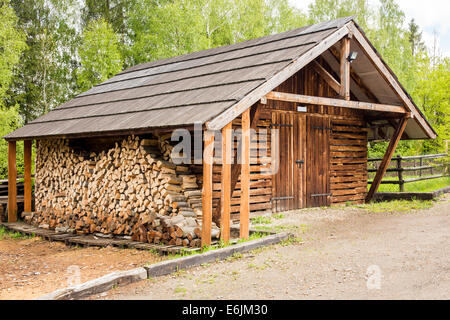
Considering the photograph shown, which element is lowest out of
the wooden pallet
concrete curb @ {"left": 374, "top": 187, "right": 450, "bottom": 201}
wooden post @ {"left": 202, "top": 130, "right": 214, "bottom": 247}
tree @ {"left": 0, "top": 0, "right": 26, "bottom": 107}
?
the wooden pallet

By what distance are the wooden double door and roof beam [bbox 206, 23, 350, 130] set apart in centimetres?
239

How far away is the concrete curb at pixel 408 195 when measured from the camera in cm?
1223

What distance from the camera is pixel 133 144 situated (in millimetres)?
9164

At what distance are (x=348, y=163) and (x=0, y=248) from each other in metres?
8.78

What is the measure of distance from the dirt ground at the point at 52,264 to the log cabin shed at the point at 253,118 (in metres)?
0.97

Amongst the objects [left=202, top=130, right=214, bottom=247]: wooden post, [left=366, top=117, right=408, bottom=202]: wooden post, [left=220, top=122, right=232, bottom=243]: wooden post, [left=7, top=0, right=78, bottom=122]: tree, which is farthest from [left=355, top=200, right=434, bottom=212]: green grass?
[left=7, top=0, right=78, bottom=122]: tree

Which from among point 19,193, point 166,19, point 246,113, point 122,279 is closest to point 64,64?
point 166,19

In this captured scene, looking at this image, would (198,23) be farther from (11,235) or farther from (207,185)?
(207,185)

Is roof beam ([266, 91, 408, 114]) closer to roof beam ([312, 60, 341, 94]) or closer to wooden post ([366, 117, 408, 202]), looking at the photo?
wooden post ([366, 117, 408, 202])

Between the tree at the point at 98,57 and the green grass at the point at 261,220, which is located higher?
the tree at the point at 98,57

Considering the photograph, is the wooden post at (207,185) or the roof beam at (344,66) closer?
the wooden post at (207,185)

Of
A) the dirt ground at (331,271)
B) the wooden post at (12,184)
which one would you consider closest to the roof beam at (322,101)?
the dirt ground at (331,271)

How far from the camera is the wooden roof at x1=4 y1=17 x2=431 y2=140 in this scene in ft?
24.8

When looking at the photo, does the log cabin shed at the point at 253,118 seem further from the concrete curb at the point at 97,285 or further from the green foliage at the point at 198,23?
the green foliage at the point at 198,23
